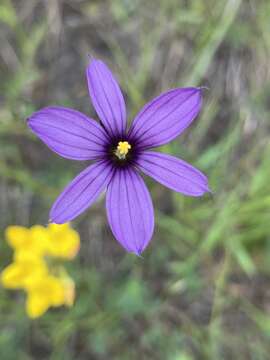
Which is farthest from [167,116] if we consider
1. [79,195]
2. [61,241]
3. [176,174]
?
[61,241]

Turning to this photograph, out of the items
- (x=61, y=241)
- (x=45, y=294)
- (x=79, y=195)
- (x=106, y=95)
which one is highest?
(x=106, y=95)

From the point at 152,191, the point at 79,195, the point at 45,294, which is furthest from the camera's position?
the point at 152,191

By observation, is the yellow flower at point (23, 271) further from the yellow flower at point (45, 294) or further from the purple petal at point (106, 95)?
the purple petal at point (106, 95)

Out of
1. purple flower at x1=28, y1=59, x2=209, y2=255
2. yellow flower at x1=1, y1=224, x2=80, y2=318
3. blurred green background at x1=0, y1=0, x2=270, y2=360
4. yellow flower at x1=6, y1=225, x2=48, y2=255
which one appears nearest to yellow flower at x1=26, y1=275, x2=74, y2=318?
yellow flower at x1=1, y1=224, x2=80, y2=318

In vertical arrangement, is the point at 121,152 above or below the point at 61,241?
above

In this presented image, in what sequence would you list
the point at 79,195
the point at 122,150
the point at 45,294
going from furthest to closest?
the point at 45,294 → the point at 122,150 → the point at 79,195

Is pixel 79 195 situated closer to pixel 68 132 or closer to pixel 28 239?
pixel 68 132

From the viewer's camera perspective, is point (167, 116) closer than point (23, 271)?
Yes

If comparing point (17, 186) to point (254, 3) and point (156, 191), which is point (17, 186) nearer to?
point (156, 191)
